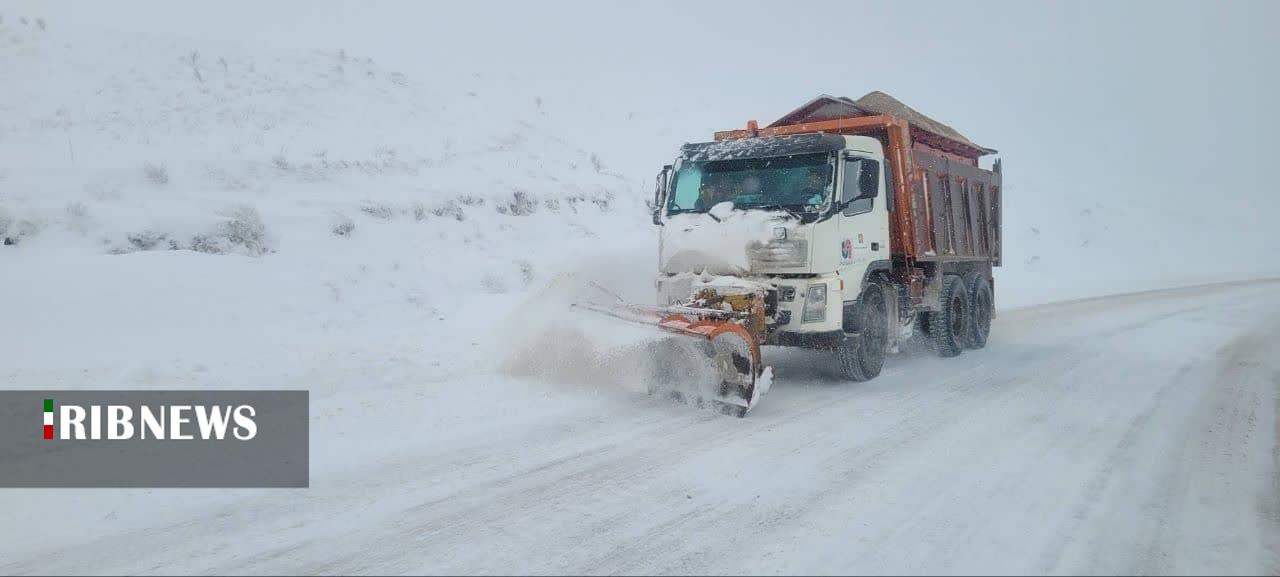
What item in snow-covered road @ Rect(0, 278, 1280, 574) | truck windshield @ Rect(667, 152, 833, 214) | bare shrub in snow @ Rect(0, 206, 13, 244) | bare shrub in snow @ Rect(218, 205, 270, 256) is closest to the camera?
snow-covered road @ Rect(0, 278, 1280, 574)

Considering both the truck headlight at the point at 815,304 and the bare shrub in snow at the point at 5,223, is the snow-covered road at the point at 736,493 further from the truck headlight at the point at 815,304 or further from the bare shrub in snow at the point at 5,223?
the bare shrub in snow at the point at 5,223

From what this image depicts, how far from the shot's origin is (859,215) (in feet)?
27.9

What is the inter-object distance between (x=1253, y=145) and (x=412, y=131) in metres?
76.9

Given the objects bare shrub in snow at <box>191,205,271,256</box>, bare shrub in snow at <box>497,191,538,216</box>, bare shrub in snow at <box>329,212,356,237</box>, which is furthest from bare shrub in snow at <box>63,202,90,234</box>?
bare shrub in snow at <box>497,191,538,216</box>

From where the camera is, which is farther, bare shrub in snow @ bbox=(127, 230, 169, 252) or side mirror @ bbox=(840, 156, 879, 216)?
bare shrub in snow @ bbox=(127, 230, 169, 252)

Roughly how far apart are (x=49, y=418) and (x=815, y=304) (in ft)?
21.2

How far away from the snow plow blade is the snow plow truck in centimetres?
1

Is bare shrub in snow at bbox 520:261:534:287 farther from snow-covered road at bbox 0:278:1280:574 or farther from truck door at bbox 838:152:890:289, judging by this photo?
truck door at bbox 838:152:890:289

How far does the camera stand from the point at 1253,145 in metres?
69.6

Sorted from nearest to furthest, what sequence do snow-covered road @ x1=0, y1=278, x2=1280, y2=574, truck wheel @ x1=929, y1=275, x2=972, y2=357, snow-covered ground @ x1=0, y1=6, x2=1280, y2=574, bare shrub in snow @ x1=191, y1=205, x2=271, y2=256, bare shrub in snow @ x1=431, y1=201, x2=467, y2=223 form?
1. snow-covered road @ x1=0, y1=278, x2=1280, y2=574
2. snow-covered ground @ x1=0, y1=6, x2=1280, y2=574
3. truck wheel @ x1=929, y1=275, x2=972, y2=357
4. bare shrub in snow @ x1=191, y1=205, x2=271, y2=256
5. bare shrub in snow @ x1=431, y1=201, x2=467, y2=223

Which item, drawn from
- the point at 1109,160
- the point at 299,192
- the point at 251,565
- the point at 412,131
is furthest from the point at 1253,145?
the point at 251,565

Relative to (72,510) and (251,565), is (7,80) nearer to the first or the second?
(72,510)

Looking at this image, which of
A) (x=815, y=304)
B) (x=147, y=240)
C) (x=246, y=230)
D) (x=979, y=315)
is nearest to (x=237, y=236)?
(x=246, y=230)

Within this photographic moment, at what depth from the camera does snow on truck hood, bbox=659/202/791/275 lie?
797cm
